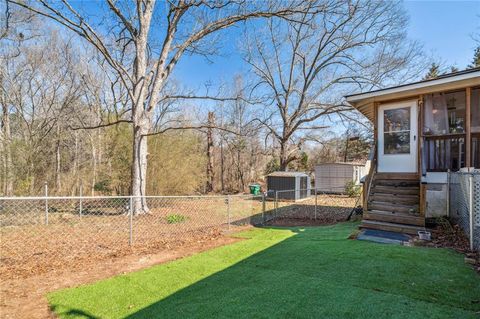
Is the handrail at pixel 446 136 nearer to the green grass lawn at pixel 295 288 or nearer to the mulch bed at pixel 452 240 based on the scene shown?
the mulch bed at pixel 452 240

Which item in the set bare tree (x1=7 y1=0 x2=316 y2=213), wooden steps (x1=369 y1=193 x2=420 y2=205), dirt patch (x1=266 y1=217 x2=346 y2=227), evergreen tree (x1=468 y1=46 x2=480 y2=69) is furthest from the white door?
evergreen tree (x1=468 y1=46 x2=480 y2=69)

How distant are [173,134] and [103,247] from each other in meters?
7.97

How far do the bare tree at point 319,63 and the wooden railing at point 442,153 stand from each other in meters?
9.67

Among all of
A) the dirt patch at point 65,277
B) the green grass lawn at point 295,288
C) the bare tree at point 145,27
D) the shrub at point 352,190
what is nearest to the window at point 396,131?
the green grass lawn at point 295,288

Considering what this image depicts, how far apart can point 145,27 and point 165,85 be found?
6.83m

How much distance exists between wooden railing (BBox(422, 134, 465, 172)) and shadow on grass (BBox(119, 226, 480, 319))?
3.35 m

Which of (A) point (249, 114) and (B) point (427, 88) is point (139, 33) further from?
(A) point (249, 114)

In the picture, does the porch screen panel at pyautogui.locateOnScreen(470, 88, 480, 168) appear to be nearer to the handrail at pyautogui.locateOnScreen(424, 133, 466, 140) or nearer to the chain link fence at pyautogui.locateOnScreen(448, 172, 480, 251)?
the handrail at pyautogui.locateOnScreen(424, 133, 466, 140)

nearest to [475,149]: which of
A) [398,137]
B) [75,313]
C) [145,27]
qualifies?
[398,137]

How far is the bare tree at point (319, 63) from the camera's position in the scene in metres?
16.7

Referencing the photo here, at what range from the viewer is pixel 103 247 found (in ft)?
17.5

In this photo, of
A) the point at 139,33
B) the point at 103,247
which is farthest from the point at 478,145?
the point at 139,33

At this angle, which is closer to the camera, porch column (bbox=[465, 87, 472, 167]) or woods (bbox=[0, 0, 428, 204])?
porch column (bbox=[465, 87, 472, 167])

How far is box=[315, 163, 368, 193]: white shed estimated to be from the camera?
729 inches
